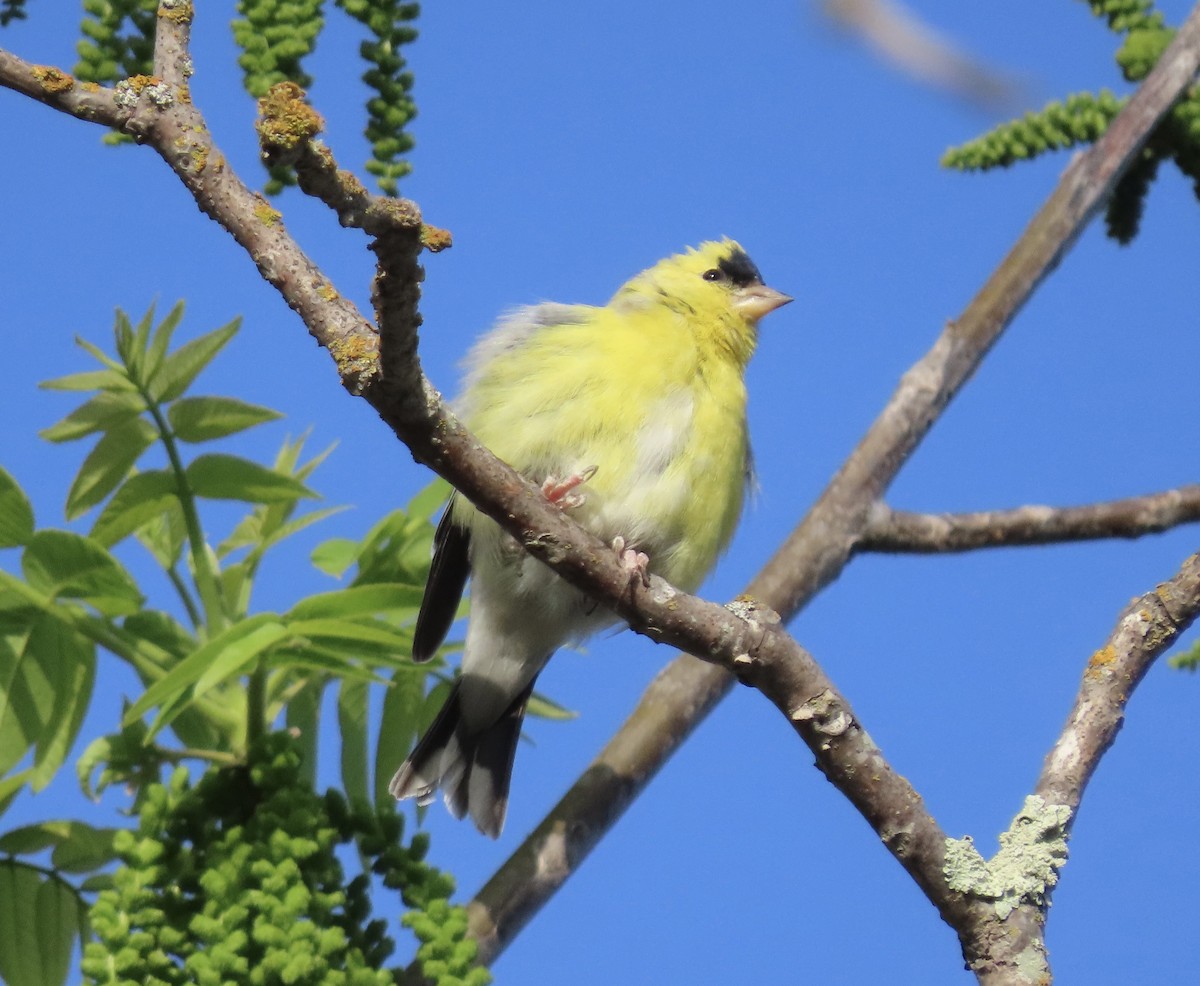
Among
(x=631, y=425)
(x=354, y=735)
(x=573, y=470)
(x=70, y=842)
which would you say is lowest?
(x=70, y=842)

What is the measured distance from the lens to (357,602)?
263cm

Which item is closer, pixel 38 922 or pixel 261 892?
pixel 261 892

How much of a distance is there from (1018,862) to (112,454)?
1852 mm

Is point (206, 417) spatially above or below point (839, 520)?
below

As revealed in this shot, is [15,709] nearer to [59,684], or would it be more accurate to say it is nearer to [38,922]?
[59,684]

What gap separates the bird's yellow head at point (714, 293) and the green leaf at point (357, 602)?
1.24 meters

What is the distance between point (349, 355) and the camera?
1.83 m

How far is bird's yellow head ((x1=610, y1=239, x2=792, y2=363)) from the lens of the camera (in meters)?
3.74

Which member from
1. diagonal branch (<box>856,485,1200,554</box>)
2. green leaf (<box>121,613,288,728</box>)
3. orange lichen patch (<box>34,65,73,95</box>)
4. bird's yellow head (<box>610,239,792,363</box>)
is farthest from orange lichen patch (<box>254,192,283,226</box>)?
bird's yellow head (<box>610,239,792,363</box>)

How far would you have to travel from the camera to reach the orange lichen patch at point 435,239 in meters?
1.65

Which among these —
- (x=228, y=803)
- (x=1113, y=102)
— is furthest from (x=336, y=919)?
(x=1113, y=102)

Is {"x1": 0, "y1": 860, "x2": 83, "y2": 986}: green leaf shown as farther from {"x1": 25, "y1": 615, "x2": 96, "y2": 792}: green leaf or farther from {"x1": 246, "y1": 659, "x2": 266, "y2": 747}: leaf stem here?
{"x1": 246, "y1": 659, "x2": 266, "y2": 747}: leaf stem

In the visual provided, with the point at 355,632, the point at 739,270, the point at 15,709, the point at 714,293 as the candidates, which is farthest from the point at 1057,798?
the point at 739,270

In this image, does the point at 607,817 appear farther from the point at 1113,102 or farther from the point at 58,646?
the point at 1113,102
